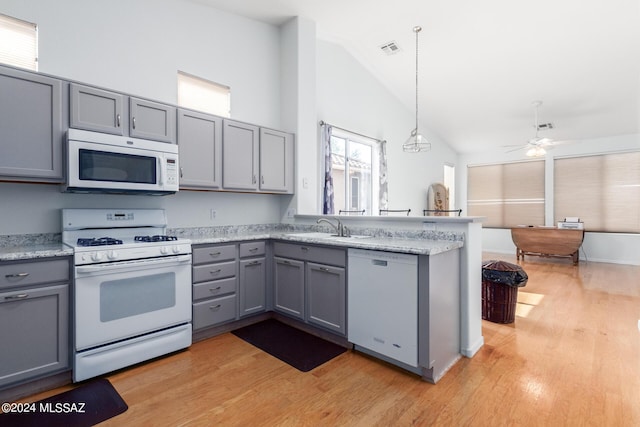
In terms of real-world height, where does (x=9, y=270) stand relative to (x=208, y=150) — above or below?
below

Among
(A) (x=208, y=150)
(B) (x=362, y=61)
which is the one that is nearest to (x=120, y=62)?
(A) (x=208, y=150)

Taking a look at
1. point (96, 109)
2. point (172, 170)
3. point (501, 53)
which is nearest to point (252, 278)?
point (172, 170)

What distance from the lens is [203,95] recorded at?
3473 mm

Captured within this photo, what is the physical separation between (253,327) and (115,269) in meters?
1.42

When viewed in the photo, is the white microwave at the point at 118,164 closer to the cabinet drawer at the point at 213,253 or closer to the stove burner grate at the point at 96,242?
the stove burner grate at the point at 96,242

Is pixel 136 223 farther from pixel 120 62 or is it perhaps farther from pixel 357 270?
pixel 357 270

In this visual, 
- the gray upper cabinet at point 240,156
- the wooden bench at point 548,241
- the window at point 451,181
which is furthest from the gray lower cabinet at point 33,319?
the window at point 451,181

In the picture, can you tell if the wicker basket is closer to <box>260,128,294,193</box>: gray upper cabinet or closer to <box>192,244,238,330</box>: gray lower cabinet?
<box>260,128,294,193</box>: gray upper cabinet

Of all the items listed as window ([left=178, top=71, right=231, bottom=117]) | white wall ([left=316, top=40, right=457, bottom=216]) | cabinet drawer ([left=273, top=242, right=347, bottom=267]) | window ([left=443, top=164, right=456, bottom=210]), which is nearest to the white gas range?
cabinet drawer ([left=273, top=242, right=347, bottom=267])

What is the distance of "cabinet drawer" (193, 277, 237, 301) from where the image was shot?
2.78m

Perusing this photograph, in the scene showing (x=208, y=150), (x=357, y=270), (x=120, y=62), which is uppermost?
(x=120, y=62)

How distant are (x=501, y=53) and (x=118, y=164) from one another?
5137 millimetres

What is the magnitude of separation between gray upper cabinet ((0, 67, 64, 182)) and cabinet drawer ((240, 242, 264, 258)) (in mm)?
1505

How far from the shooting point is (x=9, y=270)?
6.27 feet
